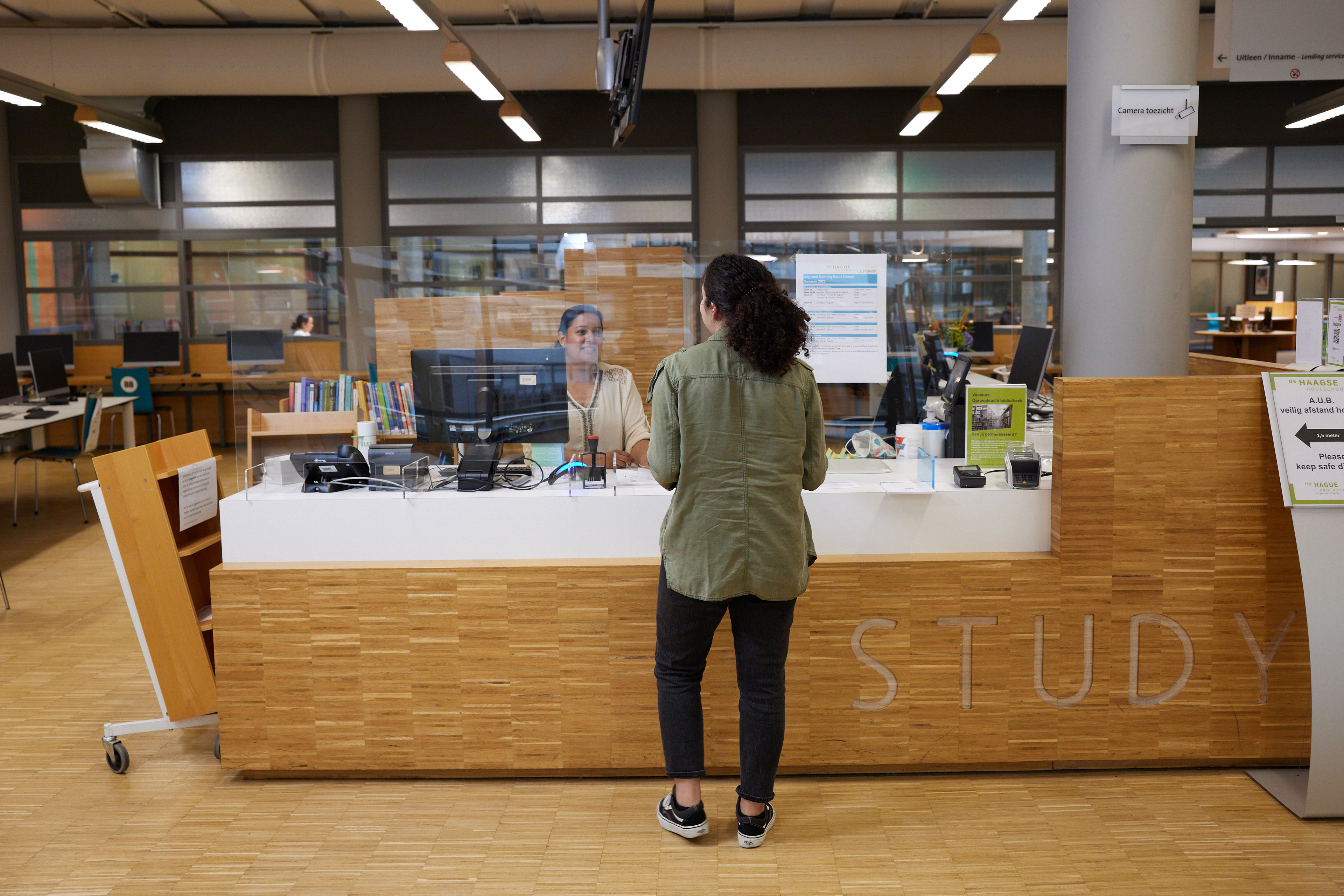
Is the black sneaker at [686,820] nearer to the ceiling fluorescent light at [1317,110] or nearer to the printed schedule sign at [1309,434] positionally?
the printed schedule sign at [1309,434]

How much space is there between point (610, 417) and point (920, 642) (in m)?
1.29

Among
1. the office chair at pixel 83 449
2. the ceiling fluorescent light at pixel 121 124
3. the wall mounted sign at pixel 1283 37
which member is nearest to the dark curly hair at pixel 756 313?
the wall mounted sign at pixel 1283 37

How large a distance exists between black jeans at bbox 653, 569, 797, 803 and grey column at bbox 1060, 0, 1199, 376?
1.59 meters

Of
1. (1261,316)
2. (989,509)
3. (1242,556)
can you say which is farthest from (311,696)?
(1261,316)

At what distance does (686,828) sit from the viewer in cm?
270

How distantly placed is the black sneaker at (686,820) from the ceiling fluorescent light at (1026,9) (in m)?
4.90

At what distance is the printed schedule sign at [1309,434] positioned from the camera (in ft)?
9.43

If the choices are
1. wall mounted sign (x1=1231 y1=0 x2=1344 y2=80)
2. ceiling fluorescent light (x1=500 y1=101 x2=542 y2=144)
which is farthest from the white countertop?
ceiling fluorescent light (x1=500 y1=101 x2=542 y2=144)

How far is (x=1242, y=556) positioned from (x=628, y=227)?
28.4 feet

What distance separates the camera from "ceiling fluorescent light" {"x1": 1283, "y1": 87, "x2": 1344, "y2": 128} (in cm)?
884

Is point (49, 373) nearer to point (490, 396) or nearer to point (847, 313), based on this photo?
point (490, 396)

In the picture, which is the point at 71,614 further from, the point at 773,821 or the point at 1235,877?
the point at 1235,877

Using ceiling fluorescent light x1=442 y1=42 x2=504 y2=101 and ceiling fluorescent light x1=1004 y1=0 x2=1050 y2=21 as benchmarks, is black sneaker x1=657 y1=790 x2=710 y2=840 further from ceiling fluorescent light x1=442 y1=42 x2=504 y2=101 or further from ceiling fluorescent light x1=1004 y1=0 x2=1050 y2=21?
ceiling fluorescent light x1=442 y1=42 x2=504 y2=101

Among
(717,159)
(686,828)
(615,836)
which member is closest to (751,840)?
(686,828)
